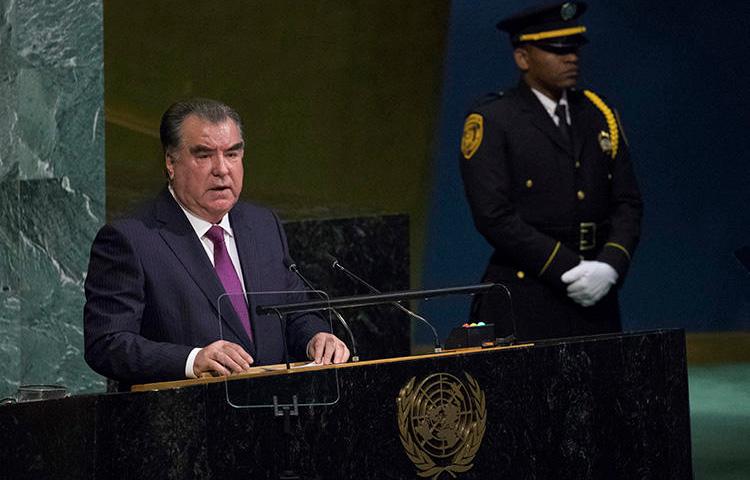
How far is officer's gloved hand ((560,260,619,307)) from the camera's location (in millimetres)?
5230

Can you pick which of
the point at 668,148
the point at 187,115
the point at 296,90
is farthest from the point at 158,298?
the point at 668,148

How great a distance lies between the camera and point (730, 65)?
8.14 metres

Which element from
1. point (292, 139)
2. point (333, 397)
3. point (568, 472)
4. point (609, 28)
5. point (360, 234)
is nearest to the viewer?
point (333, 397)

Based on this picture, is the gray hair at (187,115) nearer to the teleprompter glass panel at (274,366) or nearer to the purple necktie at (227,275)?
the purple necktie at (227,275)

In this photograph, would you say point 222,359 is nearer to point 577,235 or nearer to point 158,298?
point 158,298

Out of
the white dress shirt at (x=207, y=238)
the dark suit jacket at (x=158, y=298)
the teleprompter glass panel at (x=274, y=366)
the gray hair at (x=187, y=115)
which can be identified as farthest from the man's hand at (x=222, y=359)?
the gray hair at (x=187, y=115)

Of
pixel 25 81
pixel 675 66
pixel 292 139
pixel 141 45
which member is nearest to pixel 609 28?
pixel 675 66

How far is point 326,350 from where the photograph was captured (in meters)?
3.65

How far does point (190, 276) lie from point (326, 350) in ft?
1.32

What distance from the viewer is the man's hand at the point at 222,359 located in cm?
336

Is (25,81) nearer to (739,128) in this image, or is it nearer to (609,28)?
(609,28)

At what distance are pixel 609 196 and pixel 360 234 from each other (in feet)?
3.21

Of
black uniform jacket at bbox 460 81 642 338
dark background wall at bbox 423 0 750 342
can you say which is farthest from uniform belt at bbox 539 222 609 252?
dark background wall at bbox 423 0 750 342

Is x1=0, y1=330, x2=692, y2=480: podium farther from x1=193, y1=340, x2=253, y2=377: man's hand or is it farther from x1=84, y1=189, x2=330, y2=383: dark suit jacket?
x1=84, y1=189, x2=330, y2=383: dark suit jacket
